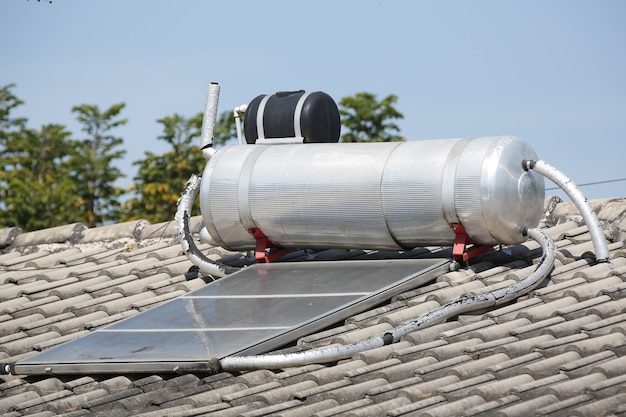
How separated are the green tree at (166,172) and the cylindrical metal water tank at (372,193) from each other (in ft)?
63.0

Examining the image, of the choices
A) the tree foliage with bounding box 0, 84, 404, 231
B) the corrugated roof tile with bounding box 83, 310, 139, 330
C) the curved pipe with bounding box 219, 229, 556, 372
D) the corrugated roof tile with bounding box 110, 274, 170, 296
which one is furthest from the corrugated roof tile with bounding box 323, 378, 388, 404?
the tree foliage with bounding box 0, 84, 404, 231

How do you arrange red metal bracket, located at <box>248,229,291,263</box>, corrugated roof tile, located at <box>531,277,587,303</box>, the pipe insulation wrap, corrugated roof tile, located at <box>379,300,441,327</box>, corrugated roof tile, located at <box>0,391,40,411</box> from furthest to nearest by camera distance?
the pipe insulation wrap → red metal bracket, located at <box>248,229,291,263</box> → corrugated roof tile, located at <box>531,277,587,303</box> → corrugated roof tile, located at <box>379,300,441,327</box> → corrugated roof tile, located at <box>0,391,40,411</box>

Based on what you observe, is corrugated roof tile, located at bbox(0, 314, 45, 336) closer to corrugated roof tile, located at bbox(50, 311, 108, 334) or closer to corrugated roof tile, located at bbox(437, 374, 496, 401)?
corrugated roof tile, located at bbox(50, 311, 108, 334)

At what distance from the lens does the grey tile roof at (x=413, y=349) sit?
217 inches

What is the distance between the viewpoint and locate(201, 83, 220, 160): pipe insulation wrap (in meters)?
9.24

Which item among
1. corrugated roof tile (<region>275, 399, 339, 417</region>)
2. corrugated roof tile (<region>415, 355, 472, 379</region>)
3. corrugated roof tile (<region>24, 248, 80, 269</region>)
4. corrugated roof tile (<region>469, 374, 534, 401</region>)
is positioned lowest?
corrugated roof tile (<region>24, 248, 80, 269</region>)

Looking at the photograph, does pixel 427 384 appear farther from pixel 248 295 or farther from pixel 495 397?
pixel 248 295

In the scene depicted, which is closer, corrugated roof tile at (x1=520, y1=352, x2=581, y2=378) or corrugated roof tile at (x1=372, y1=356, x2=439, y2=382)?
corrugated roof tile at (x1=520, y1=352, x2=581, y2=378)

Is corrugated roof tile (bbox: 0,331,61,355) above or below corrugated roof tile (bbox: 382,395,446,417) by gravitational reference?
below

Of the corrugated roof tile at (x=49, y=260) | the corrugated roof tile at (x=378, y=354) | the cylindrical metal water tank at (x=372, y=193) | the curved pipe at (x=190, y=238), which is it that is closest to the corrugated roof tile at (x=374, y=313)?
the corrugated roof tile at (x=378, y=354)

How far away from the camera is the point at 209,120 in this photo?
9.34 meters

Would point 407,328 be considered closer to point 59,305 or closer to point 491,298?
point 491,298

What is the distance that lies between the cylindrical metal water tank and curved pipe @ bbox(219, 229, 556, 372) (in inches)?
13.8

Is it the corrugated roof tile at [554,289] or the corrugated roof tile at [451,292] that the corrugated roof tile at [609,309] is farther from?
the corrugated roof tile at [451,292]
